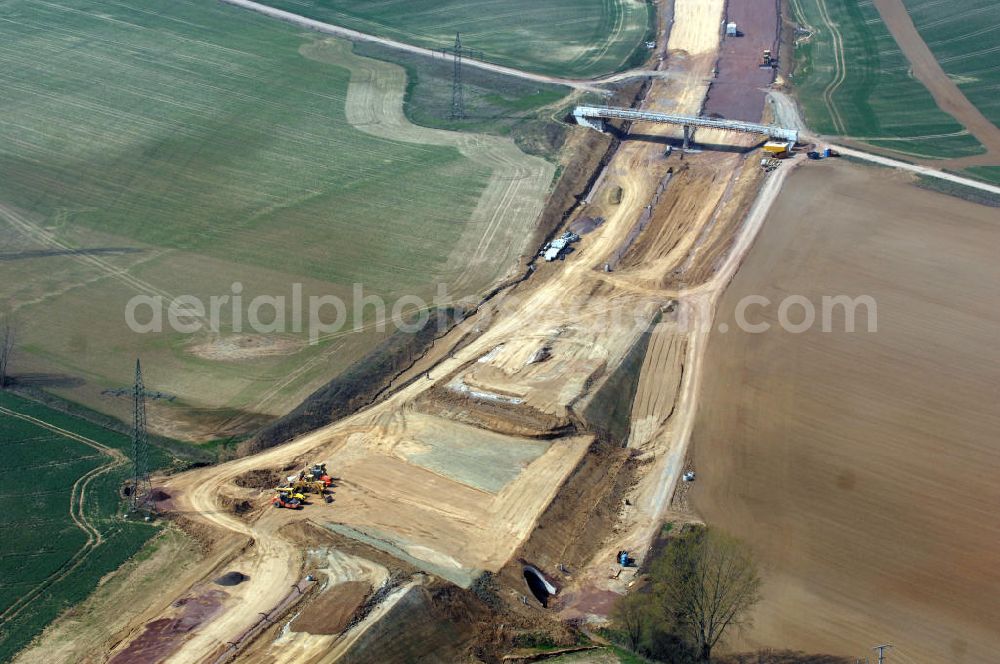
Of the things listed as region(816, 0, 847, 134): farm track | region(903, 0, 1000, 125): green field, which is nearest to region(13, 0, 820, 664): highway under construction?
region(816, 0, 847, 134): farm track

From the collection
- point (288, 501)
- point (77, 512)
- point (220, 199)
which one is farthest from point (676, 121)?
→ point (77, 512)

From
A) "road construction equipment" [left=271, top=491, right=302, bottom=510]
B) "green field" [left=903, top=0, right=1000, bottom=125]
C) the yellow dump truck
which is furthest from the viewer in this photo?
"green field" [left=903, top=0, right=1000, bottom=125]

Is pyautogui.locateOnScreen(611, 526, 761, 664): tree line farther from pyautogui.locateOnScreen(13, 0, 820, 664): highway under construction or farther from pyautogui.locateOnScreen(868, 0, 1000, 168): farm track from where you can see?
pyautogui.locateOnScreen(868, 0, 1000, 168): farm track

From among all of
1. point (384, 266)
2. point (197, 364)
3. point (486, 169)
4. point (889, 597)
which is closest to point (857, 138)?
point (486, 169)

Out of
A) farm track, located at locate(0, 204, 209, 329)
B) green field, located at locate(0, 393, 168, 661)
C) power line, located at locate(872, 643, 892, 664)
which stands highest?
farm track, located at locate(0, 204, 209, 329)

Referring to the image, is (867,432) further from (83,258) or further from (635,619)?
(83,258)

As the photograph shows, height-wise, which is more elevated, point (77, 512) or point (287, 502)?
point (287, 502)
